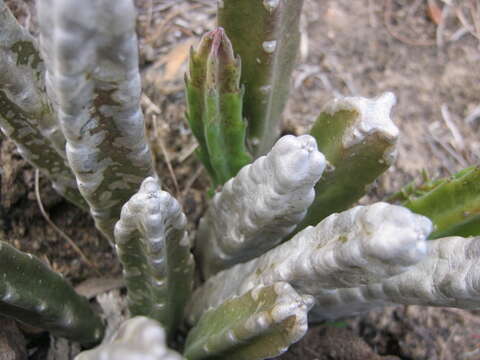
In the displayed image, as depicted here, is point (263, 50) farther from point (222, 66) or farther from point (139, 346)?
point (139, 346)

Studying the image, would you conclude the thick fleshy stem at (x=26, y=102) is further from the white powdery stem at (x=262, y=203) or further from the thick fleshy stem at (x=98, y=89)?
the white powdery stem at (x=262, y=203)

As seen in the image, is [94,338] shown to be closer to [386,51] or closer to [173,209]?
[173,209]

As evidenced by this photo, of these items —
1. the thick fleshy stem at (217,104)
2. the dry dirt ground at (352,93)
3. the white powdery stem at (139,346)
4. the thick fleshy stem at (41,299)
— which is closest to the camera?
the white powdery stem at (139,346)

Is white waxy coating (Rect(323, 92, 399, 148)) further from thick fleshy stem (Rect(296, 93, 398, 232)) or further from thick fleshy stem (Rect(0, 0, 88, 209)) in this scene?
thick fleshy stem (Rect(0, 0, 88, 209))

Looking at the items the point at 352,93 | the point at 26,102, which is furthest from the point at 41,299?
the point at 352,93

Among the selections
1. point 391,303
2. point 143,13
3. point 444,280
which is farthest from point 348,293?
point 143,13

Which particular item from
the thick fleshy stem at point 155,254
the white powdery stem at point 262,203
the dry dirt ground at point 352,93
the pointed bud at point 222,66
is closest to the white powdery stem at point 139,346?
the thick fleshy stem at point 155,254
